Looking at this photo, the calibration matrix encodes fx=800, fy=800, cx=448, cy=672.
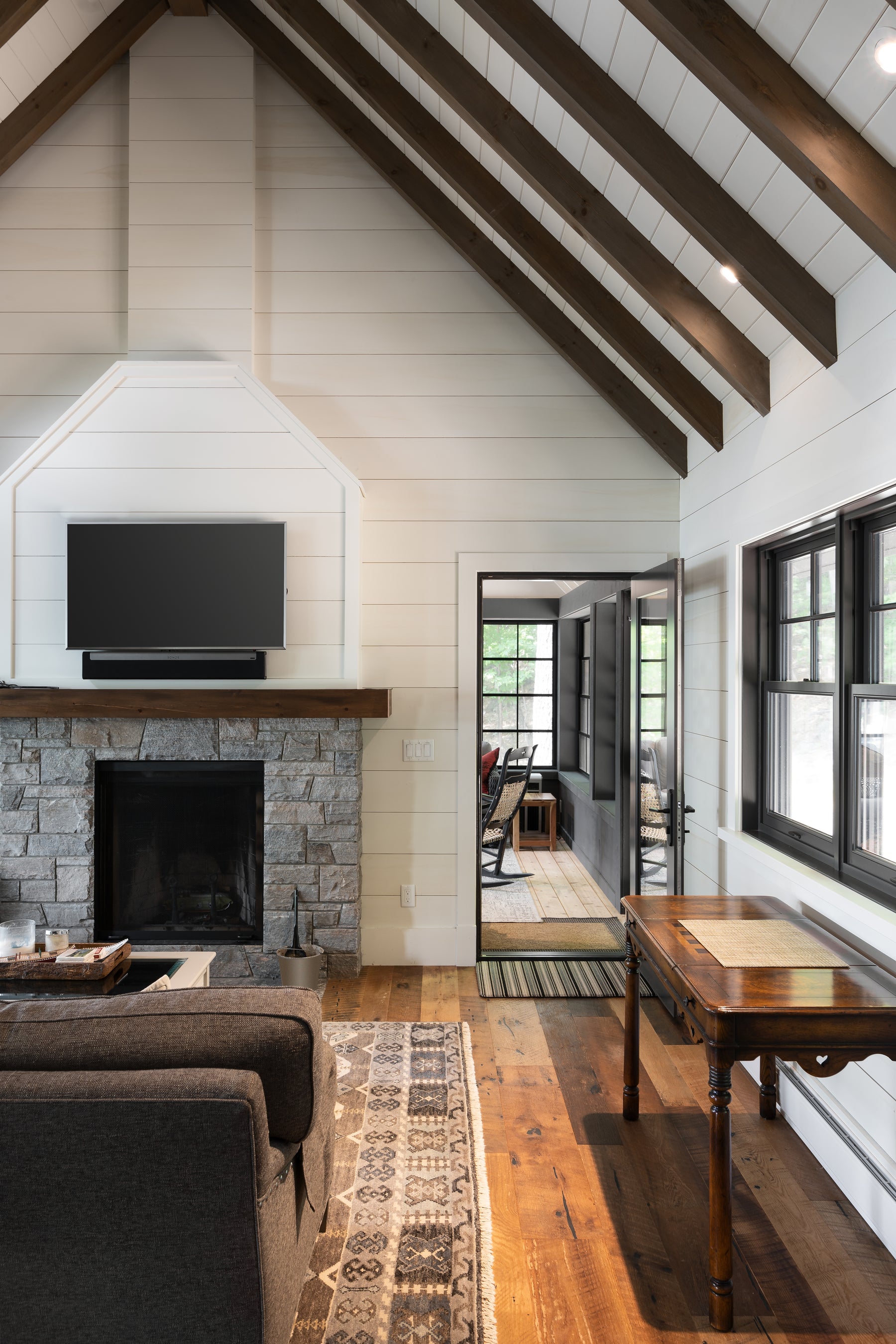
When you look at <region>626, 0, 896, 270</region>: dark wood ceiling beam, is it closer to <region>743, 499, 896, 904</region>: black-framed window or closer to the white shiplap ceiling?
the white shiplap ceiling

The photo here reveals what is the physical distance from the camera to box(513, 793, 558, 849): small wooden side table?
6773mm

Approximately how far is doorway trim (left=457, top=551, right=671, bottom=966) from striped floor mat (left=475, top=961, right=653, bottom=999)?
0.62 ft

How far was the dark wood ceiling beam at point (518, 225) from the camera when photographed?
10.9 feet

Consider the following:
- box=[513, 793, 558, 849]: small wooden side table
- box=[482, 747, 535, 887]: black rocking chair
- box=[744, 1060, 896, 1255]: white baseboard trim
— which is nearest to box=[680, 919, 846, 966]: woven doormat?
box=[744, 1060, 896, 1255]: white baseboard trim

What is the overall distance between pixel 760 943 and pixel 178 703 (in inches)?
100

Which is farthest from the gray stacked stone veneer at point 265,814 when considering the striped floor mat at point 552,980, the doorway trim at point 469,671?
the striped floor mat at point 552,980

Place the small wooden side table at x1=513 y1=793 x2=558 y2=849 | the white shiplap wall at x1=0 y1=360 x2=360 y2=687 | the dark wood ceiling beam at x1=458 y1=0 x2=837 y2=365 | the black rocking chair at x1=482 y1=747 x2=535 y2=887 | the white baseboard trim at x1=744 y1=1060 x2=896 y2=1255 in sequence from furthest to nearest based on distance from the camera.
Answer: the small wooden side table at x1=513 y1=793 x2=558 y2=849 → the black rocking chair at x1=482 y1=747 x2=535 y2=887 → the white shiplap wall at x1=0 y1=360 x2=360 y2=687 → the dark wood ceiling beam at x1=458 y1=0 x2=837 y2=365 → the white baseboard trim at x1=744 y1=1060 x2=896 y2=1255

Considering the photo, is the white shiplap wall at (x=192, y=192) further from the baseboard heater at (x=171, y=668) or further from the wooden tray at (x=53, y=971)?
the wooden tray at (x=53, y=971)

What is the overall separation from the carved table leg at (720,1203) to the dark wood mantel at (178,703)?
7.08 ft

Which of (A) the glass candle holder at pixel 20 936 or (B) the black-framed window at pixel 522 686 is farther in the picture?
(B) the black-framed window at pixel 522 686

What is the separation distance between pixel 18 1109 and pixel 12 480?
315 centimetres

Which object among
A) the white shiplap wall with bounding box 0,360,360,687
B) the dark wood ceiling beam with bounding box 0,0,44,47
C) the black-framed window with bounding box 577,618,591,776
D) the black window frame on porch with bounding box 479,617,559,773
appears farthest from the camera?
the black window frame on porch with bounding box 479,617,559,773

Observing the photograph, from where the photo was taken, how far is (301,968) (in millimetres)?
3551

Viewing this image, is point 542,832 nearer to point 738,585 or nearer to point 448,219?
point 738,585
